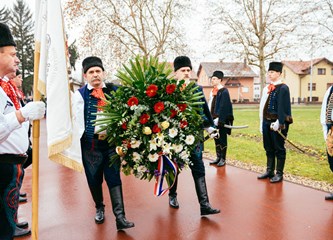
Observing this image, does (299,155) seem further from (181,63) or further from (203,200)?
(181,63)

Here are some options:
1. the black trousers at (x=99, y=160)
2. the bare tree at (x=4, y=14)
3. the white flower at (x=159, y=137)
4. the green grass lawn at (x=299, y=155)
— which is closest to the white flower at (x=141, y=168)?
the white flower at (x=159, y=137)

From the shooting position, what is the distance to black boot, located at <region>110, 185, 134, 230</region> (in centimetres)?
421

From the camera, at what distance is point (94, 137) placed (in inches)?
174

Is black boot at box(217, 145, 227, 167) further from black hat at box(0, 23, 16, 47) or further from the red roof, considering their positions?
the red roof

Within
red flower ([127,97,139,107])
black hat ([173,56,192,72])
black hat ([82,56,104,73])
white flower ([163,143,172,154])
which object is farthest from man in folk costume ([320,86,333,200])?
black hat ([82,56,104,73])

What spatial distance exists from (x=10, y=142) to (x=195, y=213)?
2920mm

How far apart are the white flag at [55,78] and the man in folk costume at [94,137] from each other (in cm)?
158

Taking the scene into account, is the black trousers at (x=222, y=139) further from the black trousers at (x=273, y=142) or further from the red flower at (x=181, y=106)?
the red flower at (x=181, y=106)

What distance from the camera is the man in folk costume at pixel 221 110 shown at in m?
Result: 7.88

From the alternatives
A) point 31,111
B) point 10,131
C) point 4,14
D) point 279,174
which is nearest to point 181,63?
point 31,111

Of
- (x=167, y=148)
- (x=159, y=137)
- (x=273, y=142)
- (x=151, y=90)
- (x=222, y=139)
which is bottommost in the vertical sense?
(x=222, y=139)

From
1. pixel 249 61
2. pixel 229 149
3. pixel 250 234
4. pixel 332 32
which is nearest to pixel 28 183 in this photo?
pixel 250 234

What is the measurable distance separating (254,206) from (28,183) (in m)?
4.56

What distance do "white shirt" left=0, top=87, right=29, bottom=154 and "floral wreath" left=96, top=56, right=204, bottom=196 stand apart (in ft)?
3.68
